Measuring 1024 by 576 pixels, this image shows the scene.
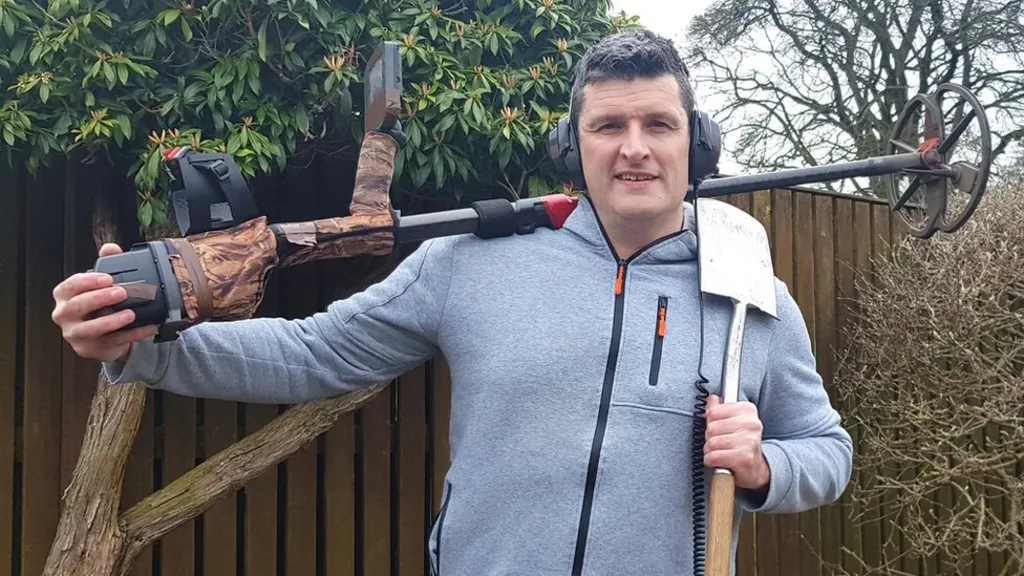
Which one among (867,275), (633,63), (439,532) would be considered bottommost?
(439,532)

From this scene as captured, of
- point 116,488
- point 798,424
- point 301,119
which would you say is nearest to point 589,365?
point 798,424

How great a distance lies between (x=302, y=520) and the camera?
12.5 ft

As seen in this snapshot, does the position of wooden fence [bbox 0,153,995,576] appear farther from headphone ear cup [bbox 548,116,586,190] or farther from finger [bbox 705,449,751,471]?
finger [bbox 705,449,751,471]

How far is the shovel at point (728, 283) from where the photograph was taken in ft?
4.87

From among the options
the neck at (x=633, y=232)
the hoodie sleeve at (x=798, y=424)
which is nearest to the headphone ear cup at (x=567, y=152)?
the neck at (x=633, y=232)

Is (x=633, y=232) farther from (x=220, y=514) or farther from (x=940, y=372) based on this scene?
(x=940, y=372)

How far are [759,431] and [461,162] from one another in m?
1.89

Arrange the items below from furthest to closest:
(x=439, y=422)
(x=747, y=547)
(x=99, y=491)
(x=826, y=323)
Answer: (x=826, y=323)
(x=747, y=547)
(x=439, y=422)
(x=99, y=491)

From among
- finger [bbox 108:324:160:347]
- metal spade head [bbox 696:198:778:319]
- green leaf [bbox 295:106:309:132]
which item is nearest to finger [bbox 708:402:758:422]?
metal spade head [bbox 696:198:778:319]

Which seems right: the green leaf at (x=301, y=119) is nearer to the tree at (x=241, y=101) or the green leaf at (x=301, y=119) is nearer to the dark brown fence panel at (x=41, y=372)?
the tree at (x=241, y=101)

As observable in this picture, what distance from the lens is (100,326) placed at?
3.91 feet

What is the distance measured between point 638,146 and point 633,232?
179 mm

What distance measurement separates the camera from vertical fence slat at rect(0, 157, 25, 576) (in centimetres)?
334

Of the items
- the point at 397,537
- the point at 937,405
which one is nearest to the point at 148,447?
the point at 397,537
